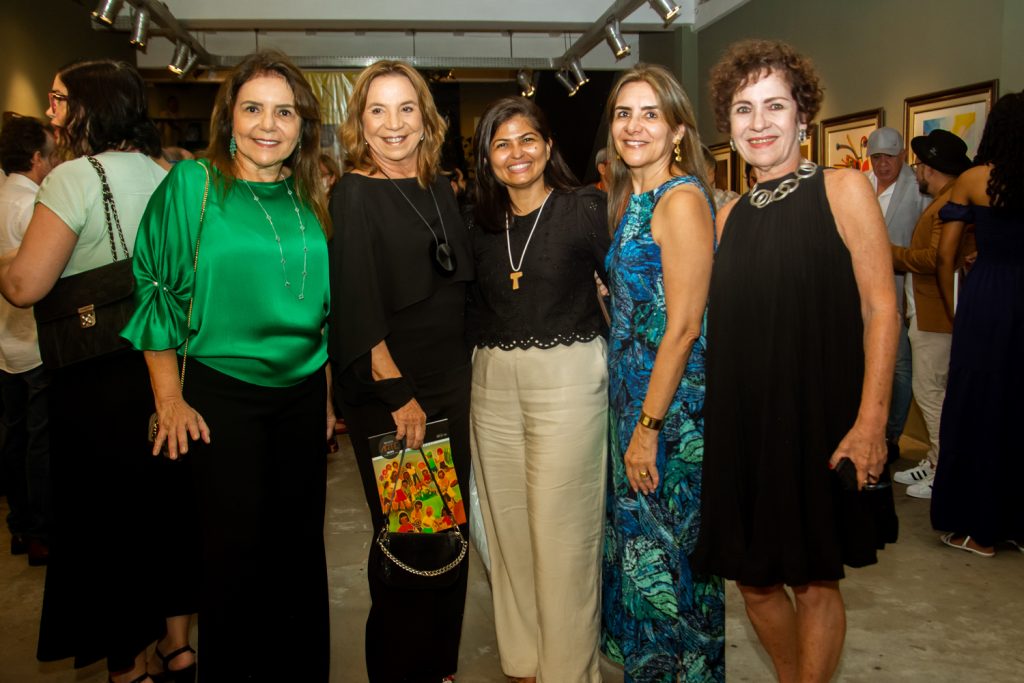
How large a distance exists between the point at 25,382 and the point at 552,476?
2756 millimetres

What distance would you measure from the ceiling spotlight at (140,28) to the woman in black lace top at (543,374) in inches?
239

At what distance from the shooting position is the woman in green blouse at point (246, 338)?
2.08 meters

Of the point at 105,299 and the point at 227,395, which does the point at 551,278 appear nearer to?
the point at 227,395

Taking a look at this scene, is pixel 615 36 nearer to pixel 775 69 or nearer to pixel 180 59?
pixel 180 59

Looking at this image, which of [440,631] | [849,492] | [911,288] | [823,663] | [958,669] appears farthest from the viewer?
[911,288]

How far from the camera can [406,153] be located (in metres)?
2.40

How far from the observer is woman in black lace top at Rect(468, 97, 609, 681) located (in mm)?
2436

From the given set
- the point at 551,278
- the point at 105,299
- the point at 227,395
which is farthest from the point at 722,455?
the point at 105,299

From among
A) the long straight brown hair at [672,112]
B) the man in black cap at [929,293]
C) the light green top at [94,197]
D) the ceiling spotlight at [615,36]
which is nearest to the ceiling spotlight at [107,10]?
the ceiling spotlight at [615,36]

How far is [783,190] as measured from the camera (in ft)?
6.45

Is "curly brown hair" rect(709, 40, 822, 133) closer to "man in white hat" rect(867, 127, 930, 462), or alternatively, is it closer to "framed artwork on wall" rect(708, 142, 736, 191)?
"man in white hat" rect(867, 127, 930, 462)

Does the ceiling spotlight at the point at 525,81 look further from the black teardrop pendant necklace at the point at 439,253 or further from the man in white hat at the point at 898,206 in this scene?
the black teardrop pendant necklace at the point at 439,253

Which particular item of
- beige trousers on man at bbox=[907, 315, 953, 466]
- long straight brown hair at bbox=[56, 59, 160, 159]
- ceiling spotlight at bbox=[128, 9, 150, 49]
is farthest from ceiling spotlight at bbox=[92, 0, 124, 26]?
beige trousers on man at bbox=[907, 315, 953, 466]

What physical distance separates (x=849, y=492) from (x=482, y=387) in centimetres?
109
